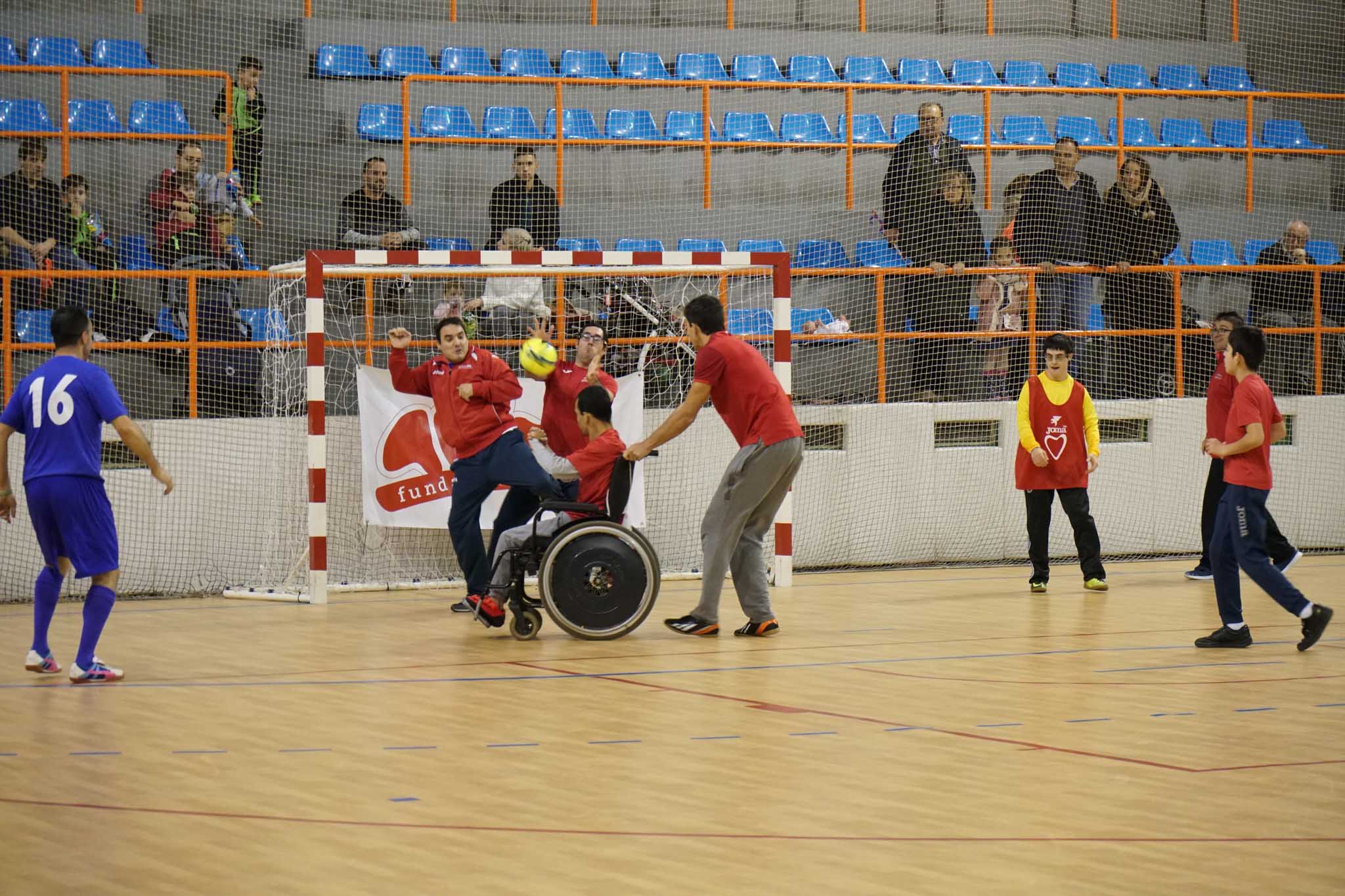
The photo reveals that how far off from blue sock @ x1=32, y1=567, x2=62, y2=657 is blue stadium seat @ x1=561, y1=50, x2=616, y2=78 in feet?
40.7

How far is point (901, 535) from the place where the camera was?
1499 cm

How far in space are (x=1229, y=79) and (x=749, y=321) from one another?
10212 mm

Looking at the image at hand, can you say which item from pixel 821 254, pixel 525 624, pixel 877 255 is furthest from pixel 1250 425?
pixel 821 254

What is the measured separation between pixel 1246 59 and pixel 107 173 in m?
15.6

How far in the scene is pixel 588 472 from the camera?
10258 mm

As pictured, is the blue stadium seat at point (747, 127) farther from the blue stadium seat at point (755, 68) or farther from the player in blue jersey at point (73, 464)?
the player in blue jersey at point (73, 464)

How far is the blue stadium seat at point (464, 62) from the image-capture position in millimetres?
19453

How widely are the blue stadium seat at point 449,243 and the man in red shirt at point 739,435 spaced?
6620mm

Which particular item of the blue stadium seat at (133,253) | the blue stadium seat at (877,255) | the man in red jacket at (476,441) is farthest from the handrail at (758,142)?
the man in red jacket at (476,441)

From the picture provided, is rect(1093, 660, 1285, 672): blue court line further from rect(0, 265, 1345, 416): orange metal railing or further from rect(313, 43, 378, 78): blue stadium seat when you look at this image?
rect(313, 43, 378, 78): blue stadium seat

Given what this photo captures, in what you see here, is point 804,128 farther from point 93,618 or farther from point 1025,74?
point 93,618

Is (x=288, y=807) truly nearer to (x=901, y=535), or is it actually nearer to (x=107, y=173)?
(x=901, y=535)

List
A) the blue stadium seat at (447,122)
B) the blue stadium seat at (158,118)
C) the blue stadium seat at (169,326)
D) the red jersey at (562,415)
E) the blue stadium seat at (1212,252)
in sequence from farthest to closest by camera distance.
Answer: the blue stadium seat at (1212,252)
the blue stadium seat at (447,122)
the blue stadium seat at (158,118)
the blue stadium seat at (169,326)
the red jersey at (562,415)

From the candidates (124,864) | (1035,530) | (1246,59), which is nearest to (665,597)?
(1035,530)
